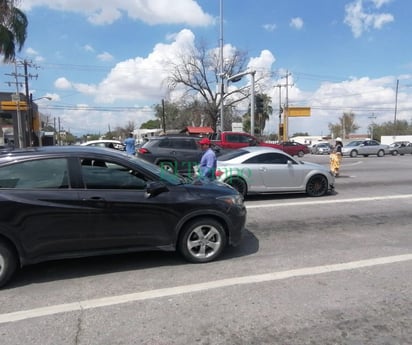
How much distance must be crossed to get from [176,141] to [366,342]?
11462 millimetres

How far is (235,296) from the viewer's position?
13.5 ft

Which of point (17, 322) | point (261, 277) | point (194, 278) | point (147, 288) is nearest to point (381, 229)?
point (261, 277)

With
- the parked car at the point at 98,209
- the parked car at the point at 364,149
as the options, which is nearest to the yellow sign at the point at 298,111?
the parked car at the point at 364,149

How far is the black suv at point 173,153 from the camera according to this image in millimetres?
13742

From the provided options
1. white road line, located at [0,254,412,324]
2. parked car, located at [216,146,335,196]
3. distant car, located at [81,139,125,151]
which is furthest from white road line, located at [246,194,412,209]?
distant car, located at [81,139,125,151]

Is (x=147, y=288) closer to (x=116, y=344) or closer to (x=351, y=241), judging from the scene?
(x=116, y=344)

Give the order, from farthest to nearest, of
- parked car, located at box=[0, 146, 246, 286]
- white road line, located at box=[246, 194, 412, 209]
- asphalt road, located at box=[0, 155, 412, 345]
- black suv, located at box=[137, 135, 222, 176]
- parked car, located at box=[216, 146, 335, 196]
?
black suv, located at box=[137, 135, 222, 176], parked car, located at box=[216, 146, 335, 196], white road line, located at box=[246, 194, 412, 209], parked car, located at box=[0, 146, 246, 286], asphalt road, located at box=[0, 155, 412, 345]

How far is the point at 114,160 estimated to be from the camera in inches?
192

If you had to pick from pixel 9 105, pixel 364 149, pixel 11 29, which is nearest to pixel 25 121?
pixel 9 105

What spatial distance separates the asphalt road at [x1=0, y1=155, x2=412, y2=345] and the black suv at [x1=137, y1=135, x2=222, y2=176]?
7589 millimetres

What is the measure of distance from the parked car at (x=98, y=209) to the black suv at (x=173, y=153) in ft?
27.6

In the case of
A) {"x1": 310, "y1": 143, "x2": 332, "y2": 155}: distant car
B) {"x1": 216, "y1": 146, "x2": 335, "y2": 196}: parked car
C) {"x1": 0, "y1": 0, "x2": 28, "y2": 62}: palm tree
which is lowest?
{"x1": 310, "y1": 143, "x2": 332, "y2": 155}: distant car

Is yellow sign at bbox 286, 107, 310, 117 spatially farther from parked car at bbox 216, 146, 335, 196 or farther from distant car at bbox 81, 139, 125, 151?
parked car at bbox 216, 146, 335, 196

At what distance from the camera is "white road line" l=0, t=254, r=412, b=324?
377cm
